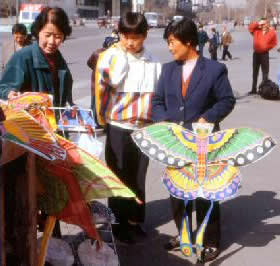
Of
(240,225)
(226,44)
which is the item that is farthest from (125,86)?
(226,44)

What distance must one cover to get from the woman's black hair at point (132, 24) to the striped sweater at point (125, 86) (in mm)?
166

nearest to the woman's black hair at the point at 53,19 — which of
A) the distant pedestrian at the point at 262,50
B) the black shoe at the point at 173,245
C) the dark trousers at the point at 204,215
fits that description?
the dark trousers at the point at 204,215

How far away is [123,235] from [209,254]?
2.12 ft

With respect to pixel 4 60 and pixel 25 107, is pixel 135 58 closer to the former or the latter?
pixel 25 107

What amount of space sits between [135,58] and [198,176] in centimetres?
91

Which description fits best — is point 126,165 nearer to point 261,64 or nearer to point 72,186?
point 72,186

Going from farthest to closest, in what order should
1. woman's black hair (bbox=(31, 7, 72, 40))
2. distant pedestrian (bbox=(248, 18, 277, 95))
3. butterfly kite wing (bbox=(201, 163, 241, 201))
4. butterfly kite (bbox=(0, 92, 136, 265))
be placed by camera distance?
1. distant pedestrian (bbox=(248, 18, 277, 95))
2. butterfly kite wing (bbox=(201, 163, 241, 201))
3. woman's black hair (bbox=(31, 7, 72, 40))
4. butterfly kite (bbox=(0, 92, 136, 265))

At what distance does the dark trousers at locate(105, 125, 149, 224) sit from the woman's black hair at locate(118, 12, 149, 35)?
67 centimetres

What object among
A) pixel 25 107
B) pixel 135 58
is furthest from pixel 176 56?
pixel 25 107

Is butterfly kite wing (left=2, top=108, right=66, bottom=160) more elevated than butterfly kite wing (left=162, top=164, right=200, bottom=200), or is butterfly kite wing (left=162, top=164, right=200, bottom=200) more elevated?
butterfly kite wing (left=2, top=108, right=66, bottom=160)

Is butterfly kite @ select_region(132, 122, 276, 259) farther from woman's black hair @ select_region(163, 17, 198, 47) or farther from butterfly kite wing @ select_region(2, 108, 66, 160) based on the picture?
butterfly kite wing @ select_region(2, 108, 66, 160)

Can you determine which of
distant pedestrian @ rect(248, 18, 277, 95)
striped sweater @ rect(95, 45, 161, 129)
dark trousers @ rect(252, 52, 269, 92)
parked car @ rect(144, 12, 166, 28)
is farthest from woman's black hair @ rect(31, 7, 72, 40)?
parked car @ rect(144, 12, 166, 28)

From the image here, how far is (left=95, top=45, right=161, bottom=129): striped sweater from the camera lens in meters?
3.78

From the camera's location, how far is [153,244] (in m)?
4.09
